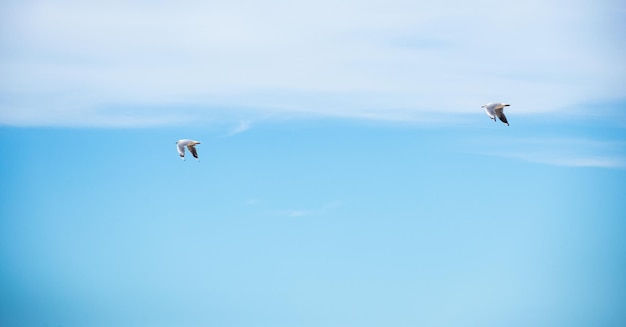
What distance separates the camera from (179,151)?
3401 inches

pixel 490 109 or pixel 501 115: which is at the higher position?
pixel 490 109

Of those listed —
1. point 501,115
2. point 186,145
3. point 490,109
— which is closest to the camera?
point 490,109

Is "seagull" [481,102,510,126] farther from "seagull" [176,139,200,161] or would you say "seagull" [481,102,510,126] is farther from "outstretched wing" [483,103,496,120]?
"seagull" [176,139,200,161]

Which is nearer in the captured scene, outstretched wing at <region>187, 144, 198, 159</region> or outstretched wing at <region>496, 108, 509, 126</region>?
outstretched wing at <region>496, 108, 509, 126</region>

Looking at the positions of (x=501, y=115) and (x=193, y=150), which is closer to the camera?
(x=501, y=115)

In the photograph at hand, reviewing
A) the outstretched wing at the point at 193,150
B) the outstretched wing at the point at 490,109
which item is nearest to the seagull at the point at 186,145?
the outstretched wing at the point at 193,150

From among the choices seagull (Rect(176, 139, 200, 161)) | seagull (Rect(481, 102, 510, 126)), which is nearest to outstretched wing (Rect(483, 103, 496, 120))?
seagull (Rect(481, 102, 510, 126))

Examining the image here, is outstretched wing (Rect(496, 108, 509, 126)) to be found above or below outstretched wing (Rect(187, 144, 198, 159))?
below

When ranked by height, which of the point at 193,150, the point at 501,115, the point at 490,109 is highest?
the point at 193,150

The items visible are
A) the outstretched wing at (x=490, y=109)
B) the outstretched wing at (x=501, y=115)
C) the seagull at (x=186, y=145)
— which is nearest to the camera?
the outstretched wing at (x=490, y=109)

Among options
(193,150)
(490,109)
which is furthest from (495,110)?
(193,150)

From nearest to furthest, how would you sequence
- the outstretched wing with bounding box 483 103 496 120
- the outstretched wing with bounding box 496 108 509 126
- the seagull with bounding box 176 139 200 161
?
the outstretched wing with bounding box 483 103 496 120
the outstretched wing with bounding box 496 108 509 126
the seagull with bounding box 176 139 200 161

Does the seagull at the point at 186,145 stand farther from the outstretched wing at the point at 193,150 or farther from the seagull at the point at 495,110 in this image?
the seagull at the point at 495,110

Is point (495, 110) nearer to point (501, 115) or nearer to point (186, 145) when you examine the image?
point (501, 115)
